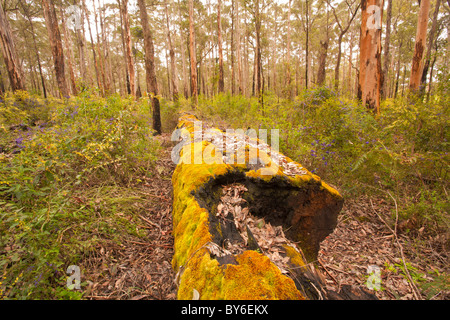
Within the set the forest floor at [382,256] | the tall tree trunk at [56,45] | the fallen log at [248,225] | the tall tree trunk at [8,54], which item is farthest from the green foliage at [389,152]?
the tall tree trunk at [8,54]

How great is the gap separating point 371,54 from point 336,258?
614cm

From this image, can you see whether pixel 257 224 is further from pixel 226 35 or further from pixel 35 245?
pixel 226 35

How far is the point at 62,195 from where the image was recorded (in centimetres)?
210

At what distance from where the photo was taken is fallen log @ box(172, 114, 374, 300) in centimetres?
126

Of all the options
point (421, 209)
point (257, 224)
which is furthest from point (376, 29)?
point (257, 224)

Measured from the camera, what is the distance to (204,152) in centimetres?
290

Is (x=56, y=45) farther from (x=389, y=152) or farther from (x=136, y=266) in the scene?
(x=389, y=152)

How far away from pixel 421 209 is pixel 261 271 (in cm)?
321

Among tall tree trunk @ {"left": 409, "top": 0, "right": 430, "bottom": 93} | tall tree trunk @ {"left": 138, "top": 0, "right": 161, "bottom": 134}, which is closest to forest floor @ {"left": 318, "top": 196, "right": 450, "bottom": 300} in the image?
tall tree trunk @ {"left": 409, "top": 0, "right": 430, "bottom": 93}

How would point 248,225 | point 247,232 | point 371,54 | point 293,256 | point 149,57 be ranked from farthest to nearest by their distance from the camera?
point 149,57 < point 371,54 < point 248,225 < point 247,232 < point 293,256

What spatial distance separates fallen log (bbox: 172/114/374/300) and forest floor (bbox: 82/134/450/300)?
34 cm

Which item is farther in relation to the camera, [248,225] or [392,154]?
[392,154]

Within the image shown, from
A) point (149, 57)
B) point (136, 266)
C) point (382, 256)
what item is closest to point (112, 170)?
point (136, 266)

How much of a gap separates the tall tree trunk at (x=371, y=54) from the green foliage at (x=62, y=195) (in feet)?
21.2
